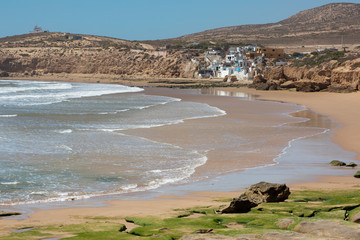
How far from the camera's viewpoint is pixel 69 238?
6.97 meters

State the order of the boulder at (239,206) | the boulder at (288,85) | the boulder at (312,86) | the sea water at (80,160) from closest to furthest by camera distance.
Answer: the boulder at (239,206), the sea water at (80,160), the boulder at (312,86), the boulder at (288,85)

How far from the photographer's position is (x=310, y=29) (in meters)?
159

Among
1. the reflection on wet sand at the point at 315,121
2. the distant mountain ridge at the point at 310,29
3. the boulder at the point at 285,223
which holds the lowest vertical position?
the reflection on wet sand at the point at 315,121

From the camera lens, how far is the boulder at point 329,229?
245 inches

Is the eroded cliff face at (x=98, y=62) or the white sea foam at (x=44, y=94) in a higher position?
the eroded cliff face at (x=98, y=62)

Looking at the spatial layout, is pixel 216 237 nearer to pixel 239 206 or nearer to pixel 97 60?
pixel 239 206

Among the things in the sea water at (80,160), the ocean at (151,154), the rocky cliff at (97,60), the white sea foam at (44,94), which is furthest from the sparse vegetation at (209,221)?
the rocky cliff at (97,60)

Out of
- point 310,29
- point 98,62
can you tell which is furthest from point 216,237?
point 310,29

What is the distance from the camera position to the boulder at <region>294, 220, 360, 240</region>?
6.21 metres

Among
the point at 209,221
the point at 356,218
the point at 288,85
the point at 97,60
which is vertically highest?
the point at 97,60

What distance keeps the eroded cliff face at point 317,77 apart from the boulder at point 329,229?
1567 inches

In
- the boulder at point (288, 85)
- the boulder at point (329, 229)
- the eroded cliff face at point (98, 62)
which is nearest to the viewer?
the boulder at point (329, 229)

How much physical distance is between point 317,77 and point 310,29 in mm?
Result: 113917

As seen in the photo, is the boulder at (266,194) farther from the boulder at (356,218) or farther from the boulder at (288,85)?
the boulder at (288,85)
